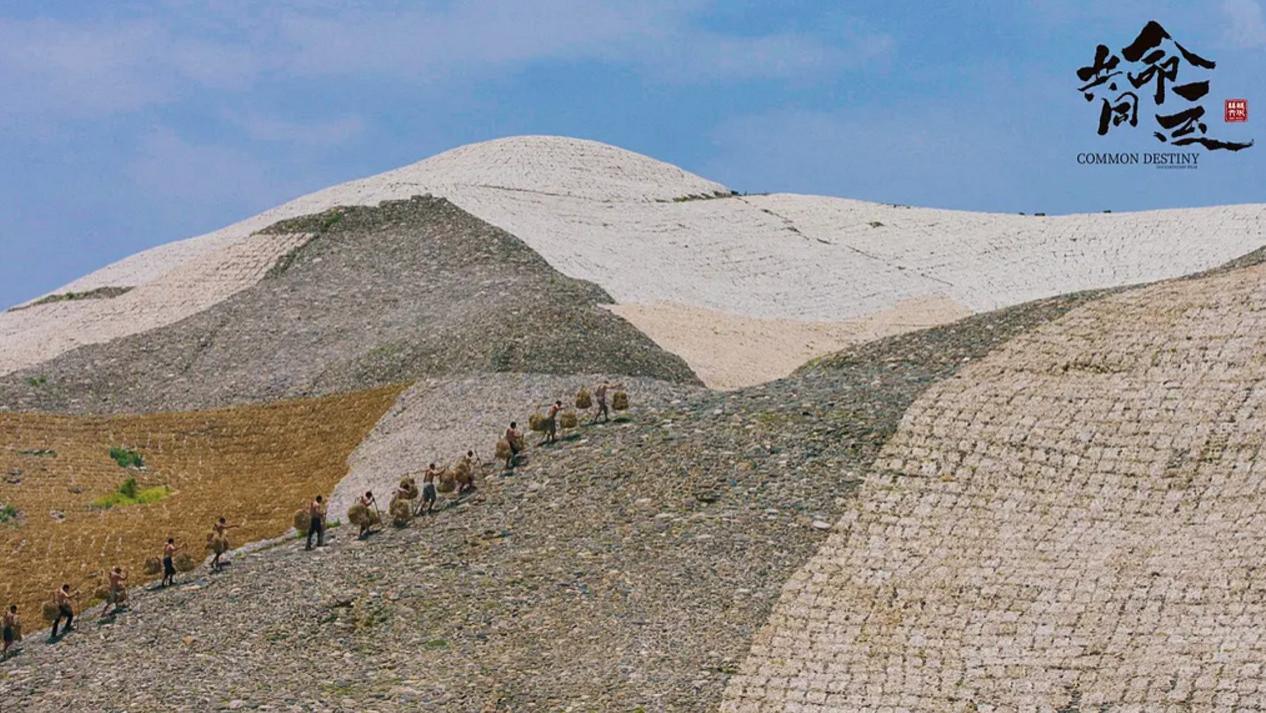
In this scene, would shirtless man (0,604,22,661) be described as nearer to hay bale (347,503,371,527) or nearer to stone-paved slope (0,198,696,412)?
hay bale (347,503,371,527)

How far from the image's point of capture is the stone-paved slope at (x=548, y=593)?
25141 mm

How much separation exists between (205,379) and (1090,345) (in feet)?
83.4

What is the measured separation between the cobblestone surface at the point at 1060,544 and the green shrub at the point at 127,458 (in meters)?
18.2

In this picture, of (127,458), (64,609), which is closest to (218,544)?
(64,609)

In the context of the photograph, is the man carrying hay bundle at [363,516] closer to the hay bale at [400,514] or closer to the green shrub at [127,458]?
the hay bale at [400,514]

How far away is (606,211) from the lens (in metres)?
68.4

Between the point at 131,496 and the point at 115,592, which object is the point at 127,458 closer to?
the point at 131,496

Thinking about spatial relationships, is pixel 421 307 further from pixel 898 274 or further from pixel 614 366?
pixel 898 274

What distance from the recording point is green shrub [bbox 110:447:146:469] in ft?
133

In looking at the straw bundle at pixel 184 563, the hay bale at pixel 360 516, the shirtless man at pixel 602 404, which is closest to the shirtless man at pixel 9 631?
the straw bundle at pixel 184 563

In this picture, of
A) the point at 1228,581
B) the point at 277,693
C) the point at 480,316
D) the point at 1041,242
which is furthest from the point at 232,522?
the point at 1041,242

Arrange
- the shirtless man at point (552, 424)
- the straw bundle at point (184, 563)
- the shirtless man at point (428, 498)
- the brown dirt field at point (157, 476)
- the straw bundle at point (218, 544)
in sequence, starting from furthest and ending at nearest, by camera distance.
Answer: the shirtless man at point (552, 424)
the brown dirt field at point (157, 476)
the shirtless man at point (428, 498)
the straw bundle at point (218, 544)
the straw bundle at point (184, 563)

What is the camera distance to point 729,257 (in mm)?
64438

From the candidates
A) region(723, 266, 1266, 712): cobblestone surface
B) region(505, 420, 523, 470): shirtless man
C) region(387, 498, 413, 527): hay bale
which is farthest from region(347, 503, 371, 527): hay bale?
region(723, 266, 1266, 712): cobblestone surface
